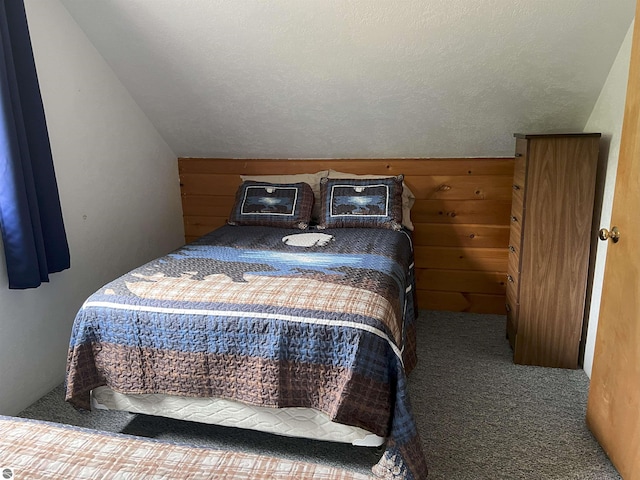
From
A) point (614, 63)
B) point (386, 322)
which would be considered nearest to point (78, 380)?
point (386, 322)

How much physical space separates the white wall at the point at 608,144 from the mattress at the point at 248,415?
1298mm

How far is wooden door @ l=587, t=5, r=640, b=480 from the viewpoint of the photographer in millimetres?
1643

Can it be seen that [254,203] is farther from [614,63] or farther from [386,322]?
[614,63]

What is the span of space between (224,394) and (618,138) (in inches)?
77.1

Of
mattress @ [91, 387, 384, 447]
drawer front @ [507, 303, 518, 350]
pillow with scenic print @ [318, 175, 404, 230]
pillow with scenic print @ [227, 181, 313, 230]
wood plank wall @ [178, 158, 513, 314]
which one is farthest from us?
wood plank wall @ [178, 158, 513, 314]

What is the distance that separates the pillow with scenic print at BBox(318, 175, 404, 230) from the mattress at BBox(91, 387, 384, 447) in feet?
4.30

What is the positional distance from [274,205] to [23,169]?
1343 millimetres

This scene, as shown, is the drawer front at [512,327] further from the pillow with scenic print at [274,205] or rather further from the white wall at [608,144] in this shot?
the pillow with scenic print at [274,205]

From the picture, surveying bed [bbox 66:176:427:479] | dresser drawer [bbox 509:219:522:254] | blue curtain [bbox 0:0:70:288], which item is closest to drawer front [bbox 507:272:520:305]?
dresser drawer [bbox 509:219:522:254]

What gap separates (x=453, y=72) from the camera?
2.48m

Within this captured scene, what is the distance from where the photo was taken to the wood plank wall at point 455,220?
120 inches

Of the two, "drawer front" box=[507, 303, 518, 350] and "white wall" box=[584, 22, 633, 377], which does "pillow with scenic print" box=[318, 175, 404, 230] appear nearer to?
"drawer front" box=[507, 303, 518, 350]

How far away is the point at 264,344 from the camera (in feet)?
5.62

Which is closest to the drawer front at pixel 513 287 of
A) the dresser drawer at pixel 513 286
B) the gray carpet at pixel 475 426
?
the dresser drawer at pixel 513 286
